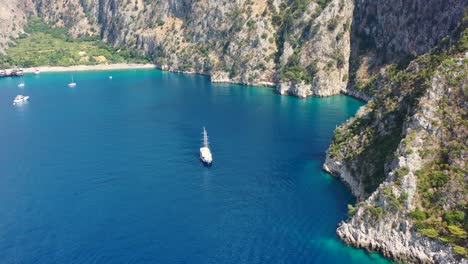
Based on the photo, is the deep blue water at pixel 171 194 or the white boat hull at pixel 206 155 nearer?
the deep blue water at pixel 171 194

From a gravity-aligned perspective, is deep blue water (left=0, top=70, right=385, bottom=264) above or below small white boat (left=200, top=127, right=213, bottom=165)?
below

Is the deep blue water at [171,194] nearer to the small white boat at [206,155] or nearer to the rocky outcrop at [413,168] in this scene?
the small white boat at [206,155]

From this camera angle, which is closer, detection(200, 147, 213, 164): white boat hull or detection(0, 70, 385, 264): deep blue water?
detection(0, 70, 385, 264): deep blue water

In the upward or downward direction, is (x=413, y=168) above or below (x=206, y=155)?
above

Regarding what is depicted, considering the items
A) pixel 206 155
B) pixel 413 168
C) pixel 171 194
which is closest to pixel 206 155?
pixel 206 155

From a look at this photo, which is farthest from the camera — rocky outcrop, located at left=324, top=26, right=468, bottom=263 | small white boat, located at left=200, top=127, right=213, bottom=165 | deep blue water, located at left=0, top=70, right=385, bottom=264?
small white boat, located at left=200, top=127, right=213, bottom=165

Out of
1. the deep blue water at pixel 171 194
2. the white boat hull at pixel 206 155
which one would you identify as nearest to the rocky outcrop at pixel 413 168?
the deep blue water at pixel 171 194

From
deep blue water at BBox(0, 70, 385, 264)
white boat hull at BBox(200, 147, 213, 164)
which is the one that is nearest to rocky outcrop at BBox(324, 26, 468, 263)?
deep blue water at BBox(0, 70, 385, 264)

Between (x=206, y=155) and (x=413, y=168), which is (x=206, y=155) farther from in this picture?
(x=413, y=168)

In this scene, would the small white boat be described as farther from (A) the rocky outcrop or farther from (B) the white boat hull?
(A) the rocky outcrop
